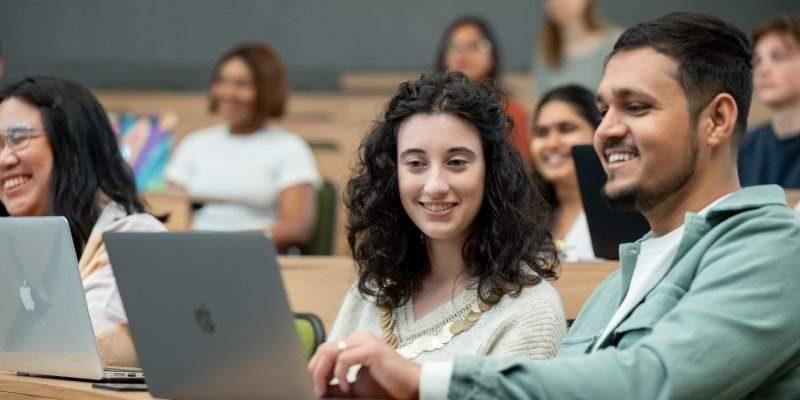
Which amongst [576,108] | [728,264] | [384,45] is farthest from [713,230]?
[384,45]

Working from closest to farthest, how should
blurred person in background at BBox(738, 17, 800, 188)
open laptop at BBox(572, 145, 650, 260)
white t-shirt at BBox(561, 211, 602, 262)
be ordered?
open laptop at BBox(572, 145, 650, 260)
white t-shirt at BBox(561, 211, 602, 262)
blurred person in background at BBox(738, 17, 800, 188)

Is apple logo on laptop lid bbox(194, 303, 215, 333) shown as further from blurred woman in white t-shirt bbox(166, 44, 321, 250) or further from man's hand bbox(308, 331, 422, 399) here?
blurred woman in white t-shirt bbox(166, 44, 321, 250)

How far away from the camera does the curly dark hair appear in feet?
6.86

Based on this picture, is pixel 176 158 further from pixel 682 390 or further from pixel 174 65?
pixel 682 390

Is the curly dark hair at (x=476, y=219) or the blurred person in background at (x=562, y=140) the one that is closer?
the curly dark hair at (x=476, y=219)

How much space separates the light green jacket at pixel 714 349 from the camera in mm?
1355

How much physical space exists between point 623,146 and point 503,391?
0.42m

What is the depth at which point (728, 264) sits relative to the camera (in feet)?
4.63

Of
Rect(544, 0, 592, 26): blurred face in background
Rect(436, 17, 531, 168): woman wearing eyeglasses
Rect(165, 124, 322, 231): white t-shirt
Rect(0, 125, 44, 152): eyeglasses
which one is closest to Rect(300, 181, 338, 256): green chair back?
Rect(165, 124, 322, 231): white t-shirt

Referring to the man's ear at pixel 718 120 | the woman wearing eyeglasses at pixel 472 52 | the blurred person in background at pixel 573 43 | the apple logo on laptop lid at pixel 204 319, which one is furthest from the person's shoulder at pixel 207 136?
the man's ear at pixel 718 120

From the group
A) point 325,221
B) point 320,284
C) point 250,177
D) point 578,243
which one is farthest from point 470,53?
point 320,284

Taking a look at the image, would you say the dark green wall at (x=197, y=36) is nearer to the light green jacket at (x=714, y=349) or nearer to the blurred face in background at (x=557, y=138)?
the blurred face in background at (x=557, y=138)

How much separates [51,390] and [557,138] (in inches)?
70.2

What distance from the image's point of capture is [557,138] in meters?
3.27
